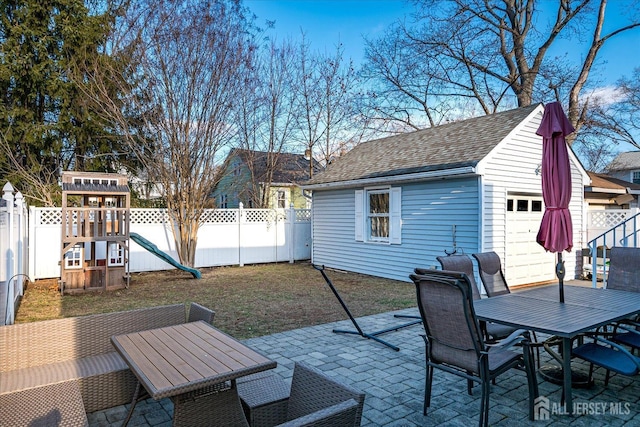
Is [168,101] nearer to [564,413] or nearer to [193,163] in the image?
[193,163]

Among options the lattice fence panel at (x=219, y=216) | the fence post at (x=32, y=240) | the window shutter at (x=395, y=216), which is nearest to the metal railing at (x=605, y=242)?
the window shutter at (x=395, y=216)

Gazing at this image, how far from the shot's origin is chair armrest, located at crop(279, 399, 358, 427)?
146 centimetres

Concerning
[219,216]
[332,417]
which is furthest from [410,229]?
[332,417]

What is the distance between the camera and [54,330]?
9.57 ft

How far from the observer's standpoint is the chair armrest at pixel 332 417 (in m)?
1.46

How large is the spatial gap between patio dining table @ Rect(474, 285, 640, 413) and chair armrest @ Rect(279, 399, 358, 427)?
183 centimetres

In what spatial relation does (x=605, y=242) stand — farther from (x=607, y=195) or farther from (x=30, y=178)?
(x=30, y=178)

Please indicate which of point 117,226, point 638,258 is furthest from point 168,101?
point 638,258

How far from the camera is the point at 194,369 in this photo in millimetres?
2119

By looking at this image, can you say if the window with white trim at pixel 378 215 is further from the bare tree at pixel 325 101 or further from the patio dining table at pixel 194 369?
the bare tree at pixel 325 101

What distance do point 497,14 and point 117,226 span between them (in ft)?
54.8

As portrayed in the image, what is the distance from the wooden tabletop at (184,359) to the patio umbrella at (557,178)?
3.15 metres

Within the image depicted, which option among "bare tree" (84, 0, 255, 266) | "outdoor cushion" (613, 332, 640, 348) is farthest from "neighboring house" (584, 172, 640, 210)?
Answer: "bare tree" (84, 0, 255, 266)

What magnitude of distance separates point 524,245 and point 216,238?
26.8 feet
